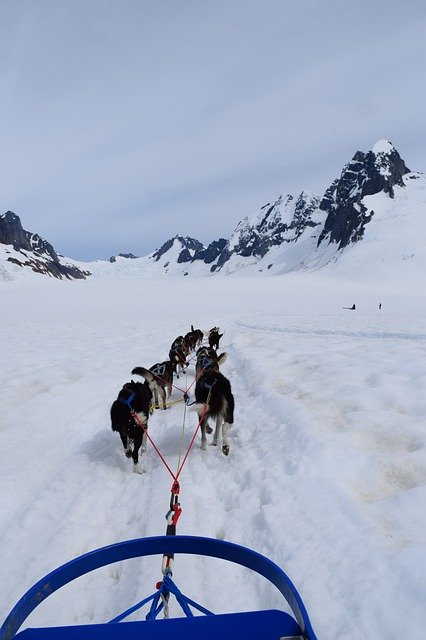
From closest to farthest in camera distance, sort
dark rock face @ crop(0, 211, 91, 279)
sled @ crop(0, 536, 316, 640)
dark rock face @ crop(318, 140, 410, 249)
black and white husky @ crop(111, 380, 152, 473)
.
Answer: sled @ crop(0, 536, 316, 640), black and white husky @ crop(111, 380, 152, 473), dark rock face @ crop(318, 140, 410, 249), dark rock face @ crop(0, 211, 91, 279)

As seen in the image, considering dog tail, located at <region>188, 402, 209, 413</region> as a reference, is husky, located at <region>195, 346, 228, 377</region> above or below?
above

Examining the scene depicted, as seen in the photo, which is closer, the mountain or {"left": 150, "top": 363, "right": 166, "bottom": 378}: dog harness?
{"left": 150, "top": 363, "right": 166, "bottom": 378}: dog harness

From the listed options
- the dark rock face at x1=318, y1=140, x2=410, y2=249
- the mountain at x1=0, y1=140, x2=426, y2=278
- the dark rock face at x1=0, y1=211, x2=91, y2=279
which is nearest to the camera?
the mountain at x1=0, y1=140, x2=426, y2=278

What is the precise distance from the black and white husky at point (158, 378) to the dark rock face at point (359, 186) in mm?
99750

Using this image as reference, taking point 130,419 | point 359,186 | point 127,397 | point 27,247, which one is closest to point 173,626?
point 130,419

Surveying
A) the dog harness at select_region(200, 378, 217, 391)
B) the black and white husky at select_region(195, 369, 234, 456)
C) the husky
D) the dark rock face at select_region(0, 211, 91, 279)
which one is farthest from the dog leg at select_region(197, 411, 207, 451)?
the dark rock face at select_region(0, 211, 91, 279)

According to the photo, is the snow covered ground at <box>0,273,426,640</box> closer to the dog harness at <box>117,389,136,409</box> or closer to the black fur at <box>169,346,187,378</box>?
the dog harness at <box>117,389,136,409</box>

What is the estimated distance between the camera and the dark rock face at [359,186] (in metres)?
112

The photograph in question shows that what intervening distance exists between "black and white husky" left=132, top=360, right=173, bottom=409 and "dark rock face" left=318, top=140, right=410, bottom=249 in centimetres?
9975

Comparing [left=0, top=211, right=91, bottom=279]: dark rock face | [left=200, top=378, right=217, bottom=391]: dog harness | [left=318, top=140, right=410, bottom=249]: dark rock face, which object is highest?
[left=318, top=140, right=410, bottom=249]: dark rock face

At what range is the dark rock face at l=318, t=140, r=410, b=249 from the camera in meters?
112

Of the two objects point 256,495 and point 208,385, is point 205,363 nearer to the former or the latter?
point 208,385

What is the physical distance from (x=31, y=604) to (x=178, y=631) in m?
0.73

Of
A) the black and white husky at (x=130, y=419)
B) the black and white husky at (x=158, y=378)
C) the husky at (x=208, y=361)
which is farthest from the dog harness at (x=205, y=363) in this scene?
the black and white husky at (x=130, y=419)
